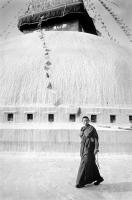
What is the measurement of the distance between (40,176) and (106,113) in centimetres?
587

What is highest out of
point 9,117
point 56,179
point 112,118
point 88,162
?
point 9,117

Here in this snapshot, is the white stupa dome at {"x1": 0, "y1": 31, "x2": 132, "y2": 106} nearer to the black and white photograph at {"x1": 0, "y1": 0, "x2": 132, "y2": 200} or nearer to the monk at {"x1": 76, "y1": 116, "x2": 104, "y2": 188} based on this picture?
the black and white photograph at {"x1": 0, "y1": 0, "x2": 132, "y2": 200}

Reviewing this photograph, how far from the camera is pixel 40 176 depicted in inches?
286

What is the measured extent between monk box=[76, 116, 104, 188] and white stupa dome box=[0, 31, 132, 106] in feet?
19.9

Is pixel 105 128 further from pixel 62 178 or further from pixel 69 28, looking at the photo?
pixel 69 28

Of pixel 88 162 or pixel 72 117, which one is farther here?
pixel 72 117

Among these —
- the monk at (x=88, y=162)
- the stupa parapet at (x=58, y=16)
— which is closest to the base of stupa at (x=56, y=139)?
the monk at (x=88, y=162)

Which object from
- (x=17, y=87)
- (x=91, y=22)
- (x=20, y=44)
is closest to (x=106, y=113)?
(x=17, y=87)

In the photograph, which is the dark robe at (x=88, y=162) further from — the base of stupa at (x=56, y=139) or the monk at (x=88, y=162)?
the base of stupa at (x=56, y=139)

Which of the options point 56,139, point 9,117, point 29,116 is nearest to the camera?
point 56,139

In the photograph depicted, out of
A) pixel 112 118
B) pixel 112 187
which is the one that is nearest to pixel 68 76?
pixel 112 118

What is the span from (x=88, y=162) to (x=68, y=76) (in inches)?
297

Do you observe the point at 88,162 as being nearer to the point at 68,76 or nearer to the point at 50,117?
the point at 50,117

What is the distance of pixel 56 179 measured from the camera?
22.7 feet
